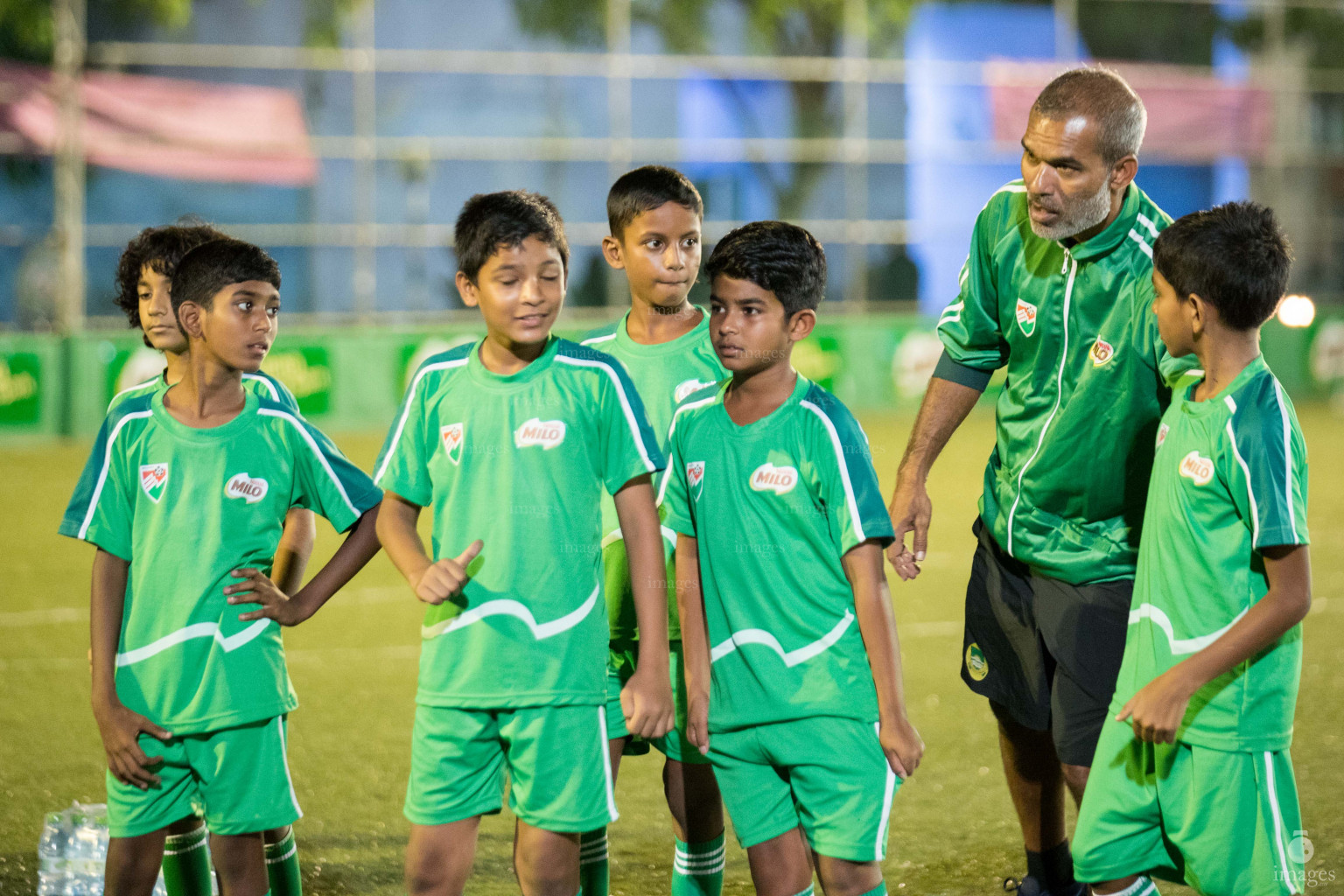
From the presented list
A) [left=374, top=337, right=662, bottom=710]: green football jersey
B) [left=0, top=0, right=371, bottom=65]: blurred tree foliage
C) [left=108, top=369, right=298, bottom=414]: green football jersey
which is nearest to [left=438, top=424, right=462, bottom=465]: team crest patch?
[left=374, top=337, right=662, bottom=710]: green football jersey

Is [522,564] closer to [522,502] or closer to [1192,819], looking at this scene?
[522,502]

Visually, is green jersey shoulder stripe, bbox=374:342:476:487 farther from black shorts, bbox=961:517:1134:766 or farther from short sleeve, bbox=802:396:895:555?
black shorts, bbox=961:517:1134:766

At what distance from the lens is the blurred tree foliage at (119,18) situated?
19062 mm

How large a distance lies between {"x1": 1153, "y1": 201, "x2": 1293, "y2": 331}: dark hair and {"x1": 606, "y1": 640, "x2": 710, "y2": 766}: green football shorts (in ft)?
4.75

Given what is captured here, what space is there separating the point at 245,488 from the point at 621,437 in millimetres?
884

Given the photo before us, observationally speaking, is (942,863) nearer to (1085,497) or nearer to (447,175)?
(1085,497)

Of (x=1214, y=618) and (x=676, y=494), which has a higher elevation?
(x=676, y=494)

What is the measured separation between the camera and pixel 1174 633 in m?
3.04

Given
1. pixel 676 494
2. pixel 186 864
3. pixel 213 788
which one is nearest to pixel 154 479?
pixel 213 788

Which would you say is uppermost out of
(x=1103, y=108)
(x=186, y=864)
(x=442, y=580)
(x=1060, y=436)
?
(x=1103, y=108)

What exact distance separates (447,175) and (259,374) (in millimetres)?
19980

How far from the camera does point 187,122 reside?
2036 cm

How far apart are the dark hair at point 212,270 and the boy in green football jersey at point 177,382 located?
210mm

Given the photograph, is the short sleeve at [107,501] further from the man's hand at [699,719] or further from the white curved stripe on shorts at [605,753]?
the man's hand at [699,719]
